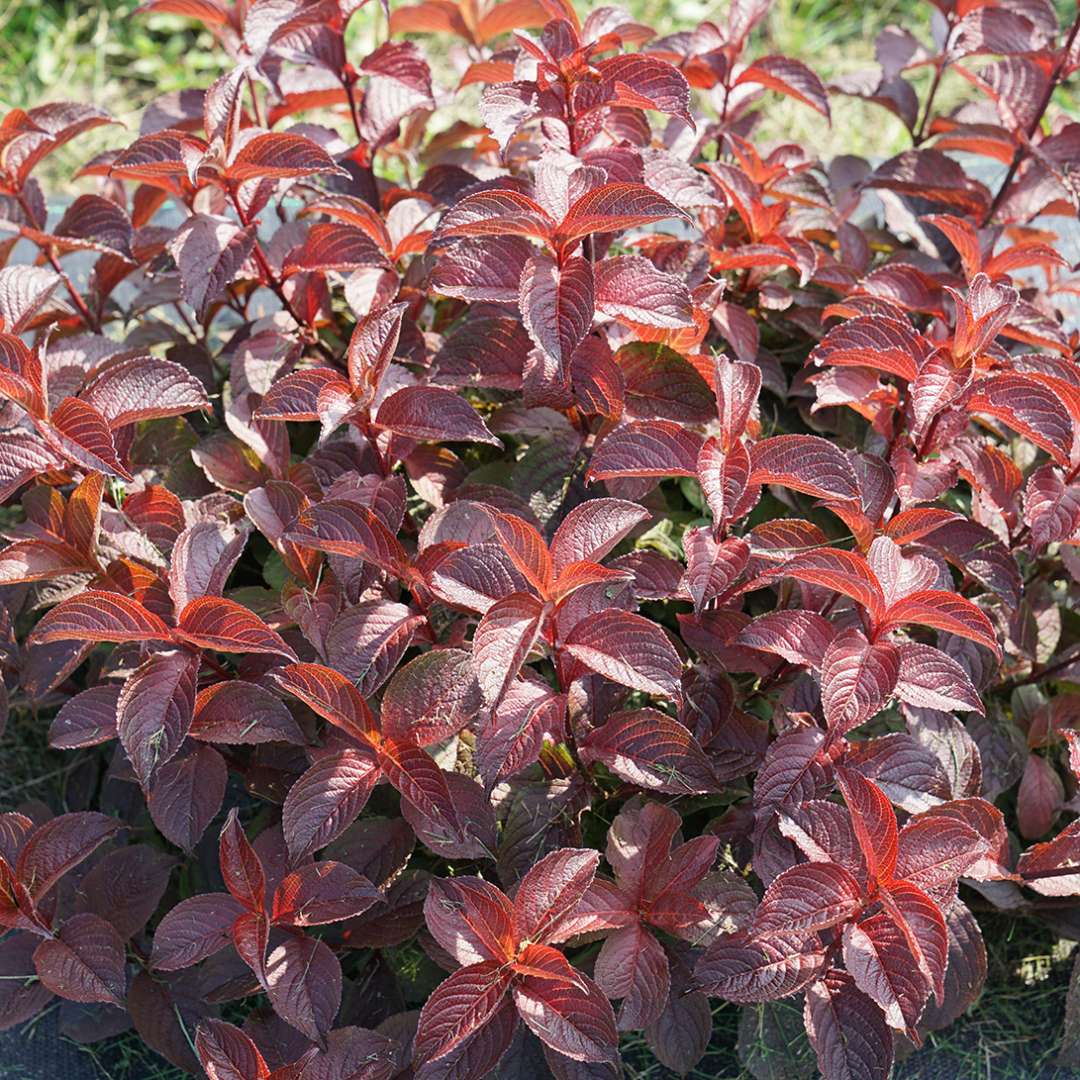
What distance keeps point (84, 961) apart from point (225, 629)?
0.38m

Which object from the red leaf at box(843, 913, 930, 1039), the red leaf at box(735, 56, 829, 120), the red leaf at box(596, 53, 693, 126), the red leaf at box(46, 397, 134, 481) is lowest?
the red leaf at box(843, 913, 930, 1039)

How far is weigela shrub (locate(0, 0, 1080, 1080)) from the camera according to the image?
1.13 meters

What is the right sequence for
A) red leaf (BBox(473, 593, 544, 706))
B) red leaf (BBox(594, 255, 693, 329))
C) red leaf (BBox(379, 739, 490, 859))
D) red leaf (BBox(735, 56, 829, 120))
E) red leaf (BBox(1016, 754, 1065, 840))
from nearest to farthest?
1. red leaf (BBox(473, 593, 544, 706))
2. red leaf (BBox(379, 739, 490, 859))
3. red leaf (BBox(594, 255, 693, 329))
4. red leaf (BBox(1016, 754, 1065, 840))
5. red leaf (BBox(735, 56, 829, 120))

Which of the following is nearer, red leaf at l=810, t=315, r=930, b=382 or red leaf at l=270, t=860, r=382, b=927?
red leaf at l=270, t=860, r=382, b=927

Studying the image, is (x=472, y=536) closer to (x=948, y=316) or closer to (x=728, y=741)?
(x=728, y=741)

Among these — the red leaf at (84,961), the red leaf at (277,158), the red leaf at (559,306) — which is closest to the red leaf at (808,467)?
the red leaf at (559,306)

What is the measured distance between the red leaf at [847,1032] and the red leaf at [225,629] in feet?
1.92

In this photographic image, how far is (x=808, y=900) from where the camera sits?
1.11 meters

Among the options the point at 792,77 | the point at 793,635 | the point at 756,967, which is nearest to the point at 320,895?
the point at 756,967

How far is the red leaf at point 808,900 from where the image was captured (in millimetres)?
1094

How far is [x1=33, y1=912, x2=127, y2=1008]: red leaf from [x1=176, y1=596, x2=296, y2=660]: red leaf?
0.34 metres

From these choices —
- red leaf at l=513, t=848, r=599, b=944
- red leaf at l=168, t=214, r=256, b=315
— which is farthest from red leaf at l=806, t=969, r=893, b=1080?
red leaf at l=168, t=214, r=256, b=315

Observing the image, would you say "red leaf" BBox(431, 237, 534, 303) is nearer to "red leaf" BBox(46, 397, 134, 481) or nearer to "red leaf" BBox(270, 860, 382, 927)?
"red leaf" BBox(46, 397, 134, 481)

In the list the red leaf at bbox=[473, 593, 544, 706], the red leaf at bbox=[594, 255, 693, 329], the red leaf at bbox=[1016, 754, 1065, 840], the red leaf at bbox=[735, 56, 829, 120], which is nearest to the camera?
the red leaf at bbox=[473, 593, 544, 706]
